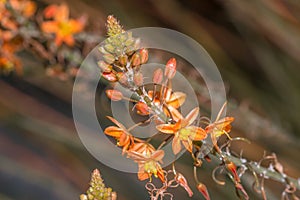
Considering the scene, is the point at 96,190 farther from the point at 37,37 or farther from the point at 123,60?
the point at 37,37

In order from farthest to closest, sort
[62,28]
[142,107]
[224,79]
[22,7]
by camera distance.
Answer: [224,79]
[62,28]
[22,7]
[142,107]

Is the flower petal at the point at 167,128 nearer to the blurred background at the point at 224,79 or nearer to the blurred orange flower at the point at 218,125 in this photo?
the blurred orange flower at the point at 218,125

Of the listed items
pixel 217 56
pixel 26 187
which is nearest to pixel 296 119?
pixel 217 56

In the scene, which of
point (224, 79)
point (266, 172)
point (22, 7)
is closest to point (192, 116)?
point (266, 172)

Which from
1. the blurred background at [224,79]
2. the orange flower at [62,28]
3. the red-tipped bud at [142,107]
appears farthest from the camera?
the blurred background at [224,79]

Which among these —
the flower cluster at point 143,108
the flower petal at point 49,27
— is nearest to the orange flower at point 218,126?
the flower cluster at point 143,108

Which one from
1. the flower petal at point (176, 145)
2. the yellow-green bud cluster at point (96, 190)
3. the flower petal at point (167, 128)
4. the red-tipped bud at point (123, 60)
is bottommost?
the yellow-green bud cluster at point (96, 190)
